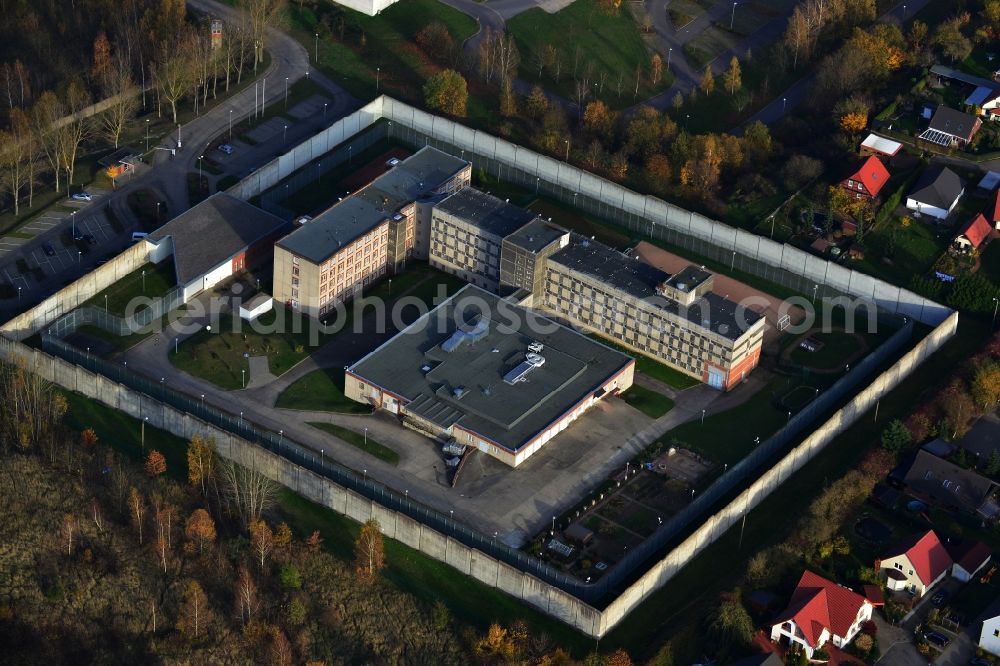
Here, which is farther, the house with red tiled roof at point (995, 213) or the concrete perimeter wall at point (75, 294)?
the house with red tiled roof at point (995, 213)

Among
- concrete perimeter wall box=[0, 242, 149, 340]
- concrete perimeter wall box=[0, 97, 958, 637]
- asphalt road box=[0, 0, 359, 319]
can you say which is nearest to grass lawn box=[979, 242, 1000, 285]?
concrete perimeter wall box=[0, 97, 958, 637]

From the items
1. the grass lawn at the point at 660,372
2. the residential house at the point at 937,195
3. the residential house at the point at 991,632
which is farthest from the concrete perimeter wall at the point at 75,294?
the residential house at the point at 991,632

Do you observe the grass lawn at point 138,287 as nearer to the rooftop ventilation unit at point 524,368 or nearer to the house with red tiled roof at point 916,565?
the rooftop ventilation unit at point 524,368

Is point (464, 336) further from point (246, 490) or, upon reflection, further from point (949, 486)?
point (949, 486)

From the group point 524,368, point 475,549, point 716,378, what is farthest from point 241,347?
point 716,378

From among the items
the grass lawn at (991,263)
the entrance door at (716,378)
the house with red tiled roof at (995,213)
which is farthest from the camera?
the house with red tiled roof at (995,213)
